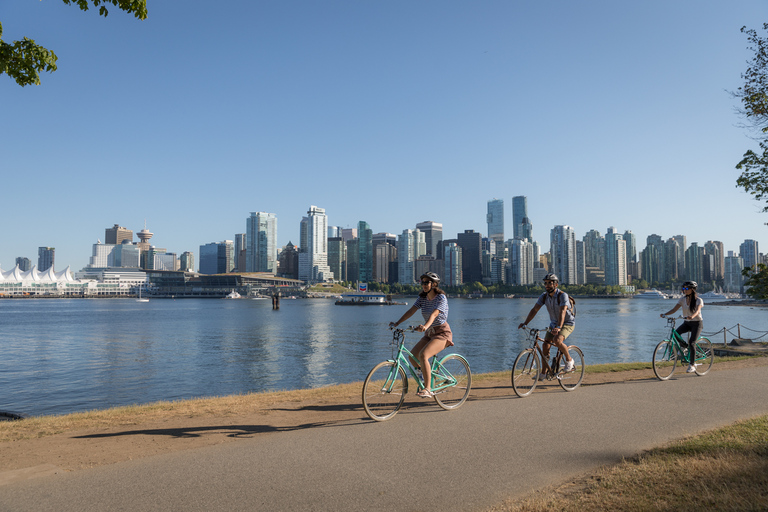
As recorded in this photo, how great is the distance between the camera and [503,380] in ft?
40.1

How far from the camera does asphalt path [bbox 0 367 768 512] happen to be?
485 cm

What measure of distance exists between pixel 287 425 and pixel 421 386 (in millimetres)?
2189

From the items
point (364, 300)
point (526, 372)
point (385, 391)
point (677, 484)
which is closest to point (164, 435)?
point (385, 391)

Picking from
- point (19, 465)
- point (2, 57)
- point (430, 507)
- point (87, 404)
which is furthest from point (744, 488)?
point (87, 404)

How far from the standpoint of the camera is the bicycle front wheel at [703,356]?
12578 mm

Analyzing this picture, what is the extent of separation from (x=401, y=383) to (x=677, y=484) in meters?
4.21

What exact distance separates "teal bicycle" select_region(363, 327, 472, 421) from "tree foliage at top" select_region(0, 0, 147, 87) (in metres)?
6.43

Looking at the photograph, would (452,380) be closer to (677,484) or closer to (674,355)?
(677,484)

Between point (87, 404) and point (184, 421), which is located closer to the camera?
point (184, 421)

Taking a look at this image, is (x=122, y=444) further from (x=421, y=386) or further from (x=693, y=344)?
(x=693, y=344)

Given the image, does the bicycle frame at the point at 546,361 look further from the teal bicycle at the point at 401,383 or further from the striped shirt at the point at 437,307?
the striped shirt at the point at 437,307

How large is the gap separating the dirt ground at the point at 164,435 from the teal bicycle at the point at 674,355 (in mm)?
4370

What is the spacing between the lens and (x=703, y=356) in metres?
12.7

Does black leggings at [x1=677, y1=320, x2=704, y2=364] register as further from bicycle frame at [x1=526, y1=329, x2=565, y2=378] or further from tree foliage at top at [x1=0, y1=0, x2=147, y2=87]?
tree foliage at top at [x1=0, y1=0, x2=147, y2=87]
